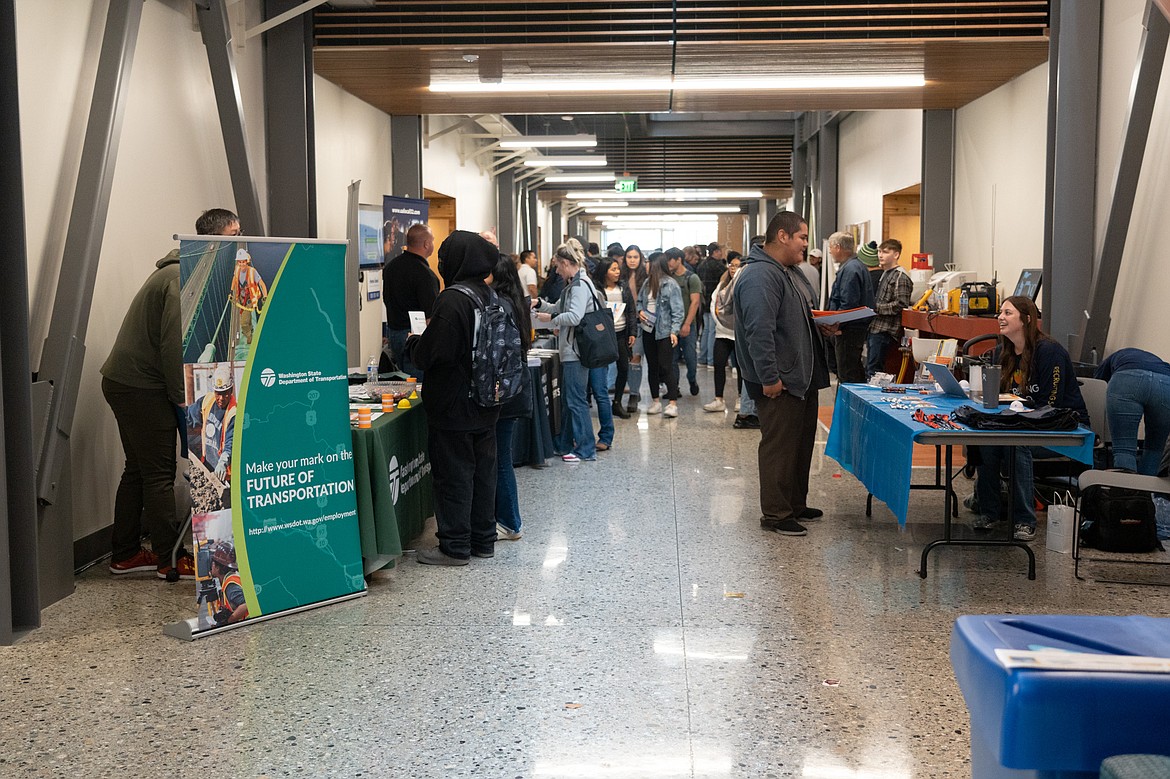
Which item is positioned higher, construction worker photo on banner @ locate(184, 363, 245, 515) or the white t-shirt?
the white t-shirt

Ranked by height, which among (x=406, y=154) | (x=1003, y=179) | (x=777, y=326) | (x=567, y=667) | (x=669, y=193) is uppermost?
(x=669, y=193)

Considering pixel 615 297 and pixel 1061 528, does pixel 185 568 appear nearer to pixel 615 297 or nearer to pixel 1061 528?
pixel 1061 528

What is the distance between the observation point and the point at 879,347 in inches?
384

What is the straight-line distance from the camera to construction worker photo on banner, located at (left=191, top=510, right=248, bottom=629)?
397cm

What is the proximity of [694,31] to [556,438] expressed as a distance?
115 inches

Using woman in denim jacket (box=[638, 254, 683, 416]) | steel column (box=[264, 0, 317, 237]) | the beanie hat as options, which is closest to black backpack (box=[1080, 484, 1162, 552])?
woman in denim jacket (box=[638, 254, 683, 416])

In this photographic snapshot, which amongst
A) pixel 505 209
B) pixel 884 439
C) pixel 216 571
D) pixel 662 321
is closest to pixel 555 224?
pixel 505 209

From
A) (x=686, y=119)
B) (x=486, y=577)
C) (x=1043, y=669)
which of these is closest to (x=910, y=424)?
(x=486, y=577)

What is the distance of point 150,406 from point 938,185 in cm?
829

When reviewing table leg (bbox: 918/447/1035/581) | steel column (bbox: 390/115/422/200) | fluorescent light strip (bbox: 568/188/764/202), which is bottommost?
table leg (bbox: 918/447/1035/581)

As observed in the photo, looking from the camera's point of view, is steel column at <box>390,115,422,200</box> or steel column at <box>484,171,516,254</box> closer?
steel column at <box>390,115,422,200</box>

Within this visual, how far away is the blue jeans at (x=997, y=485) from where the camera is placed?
534 centimetres

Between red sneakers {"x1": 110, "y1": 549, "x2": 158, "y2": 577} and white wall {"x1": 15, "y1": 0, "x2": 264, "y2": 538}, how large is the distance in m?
0.32

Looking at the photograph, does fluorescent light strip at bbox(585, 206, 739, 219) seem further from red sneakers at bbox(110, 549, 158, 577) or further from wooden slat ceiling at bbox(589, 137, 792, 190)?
red sneakers at bbox(110, 549, 158, 577)
